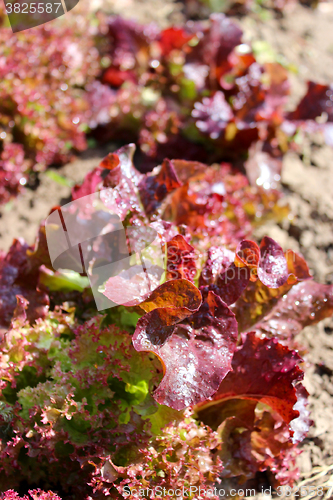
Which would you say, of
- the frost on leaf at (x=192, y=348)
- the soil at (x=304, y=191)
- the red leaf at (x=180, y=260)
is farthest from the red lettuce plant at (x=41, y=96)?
the frost on leaf at (x=192, y=348)

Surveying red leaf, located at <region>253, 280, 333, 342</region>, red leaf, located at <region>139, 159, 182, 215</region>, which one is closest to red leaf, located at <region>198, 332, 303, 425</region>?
red leaf, located at <region>253, 280, 333, 342</region>

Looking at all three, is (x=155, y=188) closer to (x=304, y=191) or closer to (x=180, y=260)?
(x=180, y=260)

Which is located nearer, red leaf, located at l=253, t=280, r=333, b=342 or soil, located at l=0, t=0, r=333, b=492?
red leaf, located at l=253, t=280, r=333, b=342

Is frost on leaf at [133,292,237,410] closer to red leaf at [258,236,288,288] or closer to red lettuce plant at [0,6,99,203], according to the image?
red leaf at [258,236,288,288]

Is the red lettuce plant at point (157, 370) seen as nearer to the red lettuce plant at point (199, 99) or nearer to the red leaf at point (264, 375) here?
the red leaf at point (264, 375)

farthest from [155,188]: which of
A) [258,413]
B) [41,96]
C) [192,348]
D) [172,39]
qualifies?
[172,39]

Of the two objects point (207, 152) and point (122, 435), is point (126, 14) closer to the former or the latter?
point (207, 152)
